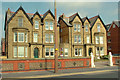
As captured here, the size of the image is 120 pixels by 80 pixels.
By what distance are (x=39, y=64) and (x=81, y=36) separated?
2128 cm

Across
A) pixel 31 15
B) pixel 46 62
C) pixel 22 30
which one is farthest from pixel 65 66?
pixel 31 15

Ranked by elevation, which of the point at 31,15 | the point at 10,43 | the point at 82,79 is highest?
the point at 31,15

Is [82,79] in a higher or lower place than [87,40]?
lower

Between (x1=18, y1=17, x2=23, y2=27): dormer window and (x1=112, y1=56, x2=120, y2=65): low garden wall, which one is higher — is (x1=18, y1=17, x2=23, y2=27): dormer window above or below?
above

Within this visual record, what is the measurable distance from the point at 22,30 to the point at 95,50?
19814 millimetres

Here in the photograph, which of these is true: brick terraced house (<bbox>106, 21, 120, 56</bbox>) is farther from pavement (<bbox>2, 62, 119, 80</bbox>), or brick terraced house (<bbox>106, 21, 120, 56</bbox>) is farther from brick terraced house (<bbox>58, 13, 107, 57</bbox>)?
pavement (<bbox>2, 62, 119, 80</bbox>)

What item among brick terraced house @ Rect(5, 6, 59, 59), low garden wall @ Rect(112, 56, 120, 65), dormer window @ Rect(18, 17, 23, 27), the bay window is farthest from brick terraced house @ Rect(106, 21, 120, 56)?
→ dormer window @ Rect(18, 17, 23, 27)

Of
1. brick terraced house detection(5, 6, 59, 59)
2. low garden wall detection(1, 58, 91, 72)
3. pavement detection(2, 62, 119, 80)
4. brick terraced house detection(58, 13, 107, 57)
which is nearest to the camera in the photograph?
pavement detection(2, 62, 119, 80)

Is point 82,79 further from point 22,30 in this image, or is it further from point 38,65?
point 22,30

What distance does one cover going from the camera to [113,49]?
181ft

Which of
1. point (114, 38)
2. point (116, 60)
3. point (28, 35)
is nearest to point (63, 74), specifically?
point (116, 60)

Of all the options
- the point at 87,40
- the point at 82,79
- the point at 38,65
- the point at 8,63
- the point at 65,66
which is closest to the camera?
the point at 82,79

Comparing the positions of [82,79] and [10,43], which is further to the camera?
[10,43]

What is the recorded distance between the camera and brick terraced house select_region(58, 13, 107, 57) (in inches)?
1416
